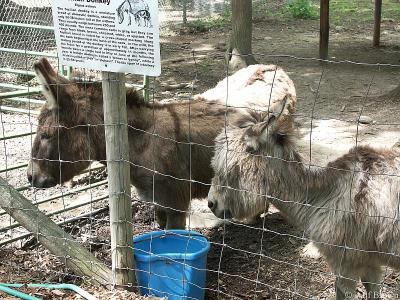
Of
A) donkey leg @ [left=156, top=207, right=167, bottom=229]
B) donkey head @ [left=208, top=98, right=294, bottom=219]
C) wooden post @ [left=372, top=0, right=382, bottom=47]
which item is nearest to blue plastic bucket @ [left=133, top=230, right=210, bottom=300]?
donkey head @ [left=208, top=98, right=294, bottom=219]

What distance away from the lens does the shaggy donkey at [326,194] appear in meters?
3.55

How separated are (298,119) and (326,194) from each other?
14.4 ft

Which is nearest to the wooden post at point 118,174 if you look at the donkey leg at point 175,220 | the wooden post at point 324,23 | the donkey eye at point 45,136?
the donkey leg at point 175,220

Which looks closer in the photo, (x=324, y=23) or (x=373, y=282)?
(x=373, y=282)

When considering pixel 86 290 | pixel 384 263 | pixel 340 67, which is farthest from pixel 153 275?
pixel 340 67

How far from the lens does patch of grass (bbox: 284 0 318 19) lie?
16781mm

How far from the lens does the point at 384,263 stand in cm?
368

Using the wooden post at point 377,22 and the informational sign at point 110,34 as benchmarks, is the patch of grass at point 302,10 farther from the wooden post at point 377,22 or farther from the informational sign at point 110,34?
the informational sign at point 110,34

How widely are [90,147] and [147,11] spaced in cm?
172

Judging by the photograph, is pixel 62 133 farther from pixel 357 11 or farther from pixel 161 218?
pixel 357 11

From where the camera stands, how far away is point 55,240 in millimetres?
4324

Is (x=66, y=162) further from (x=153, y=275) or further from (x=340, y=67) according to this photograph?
(x=340, y=67)

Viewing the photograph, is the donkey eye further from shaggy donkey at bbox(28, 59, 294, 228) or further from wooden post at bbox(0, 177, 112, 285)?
wooden post at bbox(0, 177, 112, 285)

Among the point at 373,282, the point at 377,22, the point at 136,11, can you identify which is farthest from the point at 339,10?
the point at 136,11
